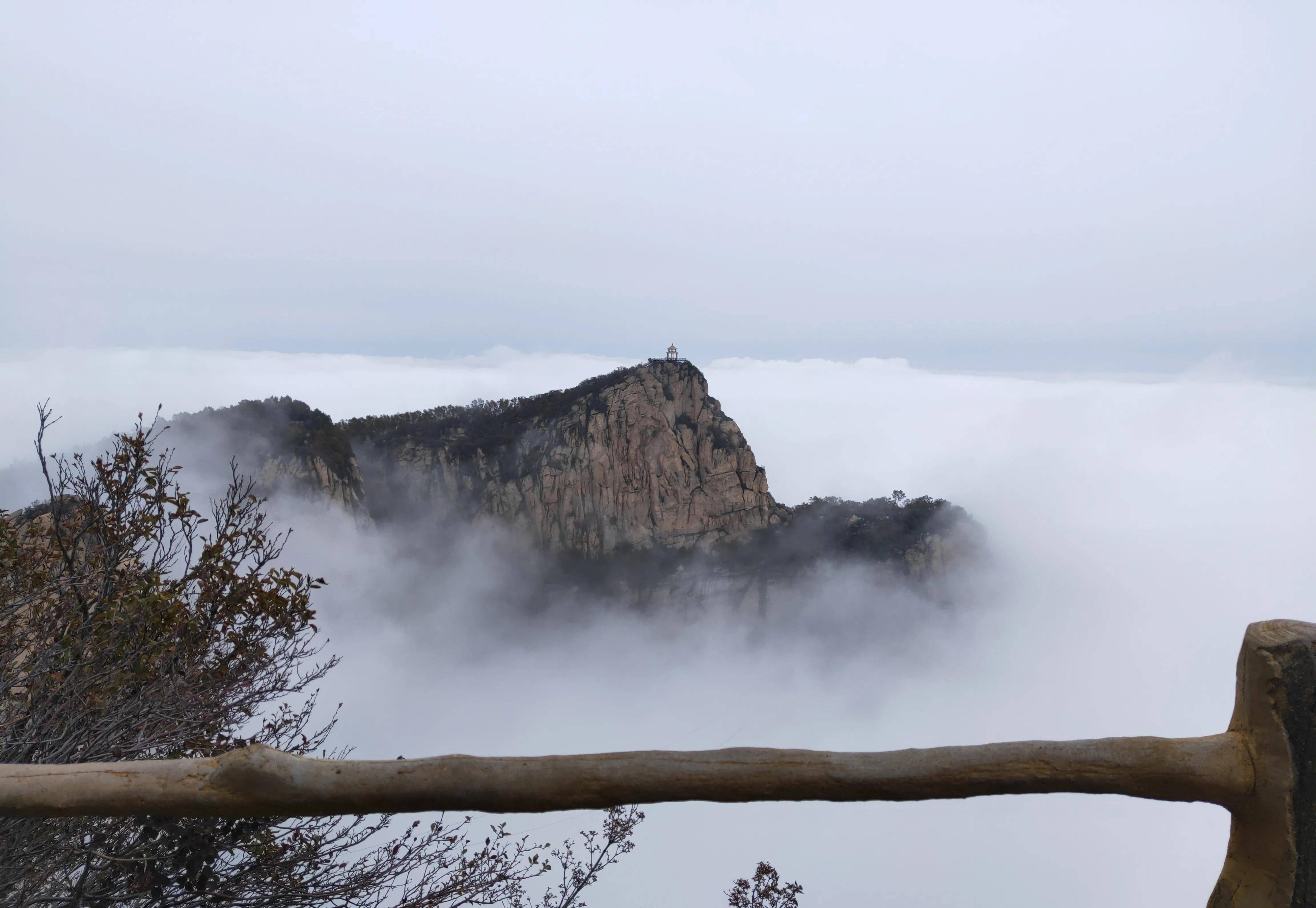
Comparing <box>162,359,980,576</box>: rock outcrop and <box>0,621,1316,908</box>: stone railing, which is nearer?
<box>0,621,1316,908</box>: stone railing

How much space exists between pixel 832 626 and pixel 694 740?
14.1 m

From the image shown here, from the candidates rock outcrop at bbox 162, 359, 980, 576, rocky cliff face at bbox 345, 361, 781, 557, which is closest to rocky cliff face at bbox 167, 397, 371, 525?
rock outcrop at bbox 162, 359, 980, 576

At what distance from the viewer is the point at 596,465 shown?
1892 inches

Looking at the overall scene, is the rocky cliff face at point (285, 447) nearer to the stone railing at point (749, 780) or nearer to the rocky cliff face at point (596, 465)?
the rocky cliff face at point (596, 465)

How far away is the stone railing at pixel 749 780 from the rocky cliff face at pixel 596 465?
45.6 m

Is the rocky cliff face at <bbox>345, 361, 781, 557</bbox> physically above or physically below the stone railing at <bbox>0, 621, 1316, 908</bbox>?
above

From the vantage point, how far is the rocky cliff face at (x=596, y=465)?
4775 centimetres

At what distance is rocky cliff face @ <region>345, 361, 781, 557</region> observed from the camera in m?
47.8

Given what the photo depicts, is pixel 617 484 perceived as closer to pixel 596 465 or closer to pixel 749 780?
pixel 596 465

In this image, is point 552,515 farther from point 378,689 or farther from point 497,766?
point 497,766

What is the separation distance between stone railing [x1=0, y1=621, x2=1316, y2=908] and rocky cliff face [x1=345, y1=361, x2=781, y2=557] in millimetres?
45554

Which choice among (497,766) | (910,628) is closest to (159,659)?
(497,766)

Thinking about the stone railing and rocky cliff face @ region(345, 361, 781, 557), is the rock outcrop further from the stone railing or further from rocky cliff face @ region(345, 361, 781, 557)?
the stone railing

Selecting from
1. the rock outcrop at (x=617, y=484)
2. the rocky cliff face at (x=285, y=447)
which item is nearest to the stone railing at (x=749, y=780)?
the rocky cliff face at (x=285, y=447)
